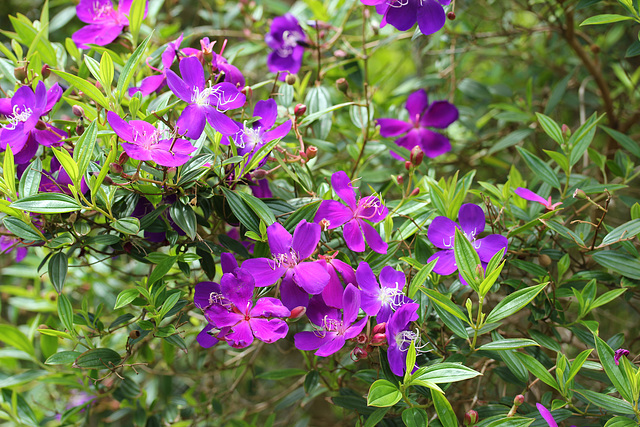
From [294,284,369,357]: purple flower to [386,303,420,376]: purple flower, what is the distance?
0.15 ft

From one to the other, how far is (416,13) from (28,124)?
74 cm

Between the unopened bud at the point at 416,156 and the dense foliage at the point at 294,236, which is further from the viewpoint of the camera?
the unopened bud at the point at 416,156

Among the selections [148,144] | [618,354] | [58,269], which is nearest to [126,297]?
[58,269]

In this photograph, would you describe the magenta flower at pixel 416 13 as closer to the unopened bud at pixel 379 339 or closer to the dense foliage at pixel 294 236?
the dense foliage at pixel 294 236

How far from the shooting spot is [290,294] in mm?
833

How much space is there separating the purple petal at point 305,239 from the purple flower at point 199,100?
0.68 feet

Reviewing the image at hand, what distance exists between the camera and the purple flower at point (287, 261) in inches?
32.1

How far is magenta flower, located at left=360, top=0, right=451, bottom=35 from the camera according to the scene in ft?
3.07

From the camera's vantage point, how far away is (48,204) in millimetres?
780

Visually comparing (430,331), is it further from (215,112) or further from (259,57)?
(259,57)

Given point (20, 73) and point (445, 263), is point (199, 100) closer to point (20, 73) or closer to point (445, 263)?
point (20, 73)

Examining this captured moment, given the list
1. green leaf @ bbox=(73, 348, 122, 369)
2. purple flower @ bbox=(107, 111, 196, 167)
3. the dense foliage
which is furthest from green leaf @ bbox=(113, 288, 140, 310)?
purple flower @ bbox=(107, 111, 196, 167)

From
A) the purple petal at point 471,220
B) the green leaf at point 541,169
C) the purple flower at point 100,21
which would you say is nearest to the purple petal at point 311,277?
the purple petal at point 471,220

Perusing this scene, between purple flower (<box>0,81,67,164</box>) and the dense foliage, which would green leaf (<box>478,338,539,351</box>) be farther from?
purple flower (<box>0,81,67,164</box>)
